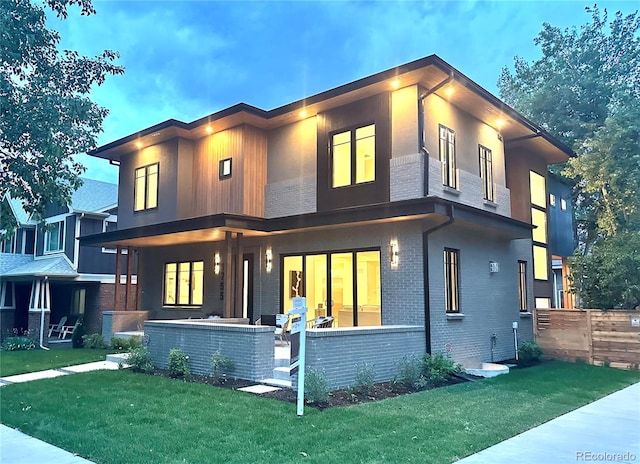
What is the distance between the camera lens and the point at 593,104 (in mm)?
23891

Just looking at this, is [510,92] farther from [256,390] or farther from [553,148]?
[256,390]

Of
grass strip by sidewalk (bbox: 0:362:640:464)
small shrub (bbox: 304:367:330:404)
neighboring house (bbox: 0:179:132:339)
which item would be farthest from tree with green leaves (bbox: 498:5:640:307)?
neighboring house (bbox: 0:179:132:339)

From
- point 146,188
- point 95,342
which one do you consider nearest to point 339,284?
point 146,188

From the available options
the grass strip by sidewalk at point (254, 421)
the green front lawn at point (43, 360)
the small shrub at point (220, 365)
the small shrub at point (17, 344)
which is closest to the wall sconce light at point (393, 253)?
the grass strip by sidewalk at point (254, 421)

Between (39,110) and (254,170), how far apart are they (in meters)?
7.16

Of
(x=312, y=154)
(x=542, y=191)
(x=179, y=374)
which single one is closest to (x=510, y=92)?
(x=542, y=191)

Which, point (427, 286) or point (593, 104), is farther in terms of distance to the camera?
point (593, 104)

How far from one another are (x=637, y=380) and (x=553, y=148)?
7.91m

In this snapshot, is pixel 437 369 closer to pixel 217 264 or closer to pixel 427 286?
pixel 427 286

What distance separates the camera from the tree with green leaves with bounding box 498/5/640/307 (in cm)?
1669

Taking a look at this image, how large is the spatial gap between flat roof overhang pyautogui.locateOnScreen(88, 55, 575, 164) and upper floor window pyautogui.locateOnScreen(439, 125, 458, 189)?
2.89ft

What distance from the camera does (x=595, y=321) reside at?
528 inches

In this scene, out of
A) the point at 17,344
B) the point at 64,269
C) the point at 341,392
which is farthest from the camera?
the point at 64,269

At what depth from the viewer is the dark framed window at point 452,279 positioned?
37.4 feet
